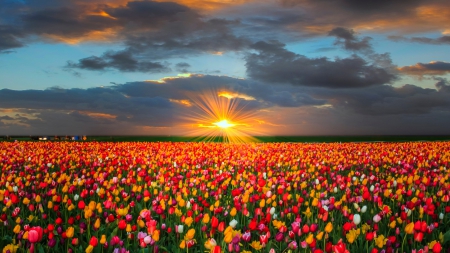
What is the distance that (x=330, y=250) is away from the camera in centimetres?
448

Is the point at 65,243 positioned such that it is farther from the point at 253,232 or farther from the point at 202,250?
the point at 253,232

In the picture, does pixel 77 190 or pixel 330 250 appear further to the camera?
pixel 77 190

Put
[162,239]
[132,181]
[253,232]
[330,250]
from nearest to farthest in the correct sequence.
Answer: [330,250] → [162,239] → [253,232] → [132,181]

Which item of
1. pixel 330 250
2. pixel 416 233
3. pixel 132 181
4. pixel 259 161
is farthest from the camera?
pixel 259 161

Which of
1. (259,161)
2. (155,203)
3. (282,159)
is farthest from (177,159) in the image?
(155,203)

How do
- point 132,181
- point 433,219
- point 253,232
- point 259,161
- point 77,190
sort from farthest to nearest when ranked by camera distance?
point 259,161
point 132,181
point 77,190
point 433,219
point 253,232

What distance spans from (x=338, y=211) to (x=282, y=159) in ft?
24.7

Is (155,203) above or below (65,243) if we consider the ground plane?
above

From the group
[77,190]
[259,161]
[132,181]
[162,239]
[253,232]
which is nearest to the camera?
[162,239]

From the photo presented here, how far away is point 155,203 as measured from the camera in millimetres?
6785

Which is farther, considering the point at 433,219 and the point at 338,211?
the point at 338,211

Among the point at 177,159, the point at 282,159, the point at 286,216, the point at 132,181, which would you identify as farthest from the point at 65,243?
the point at 282,159

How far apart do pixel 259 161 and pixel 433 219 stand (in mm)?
7758

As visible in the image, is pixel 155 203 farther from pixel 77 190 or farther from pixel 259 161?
pixel 259 161
